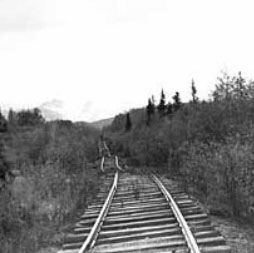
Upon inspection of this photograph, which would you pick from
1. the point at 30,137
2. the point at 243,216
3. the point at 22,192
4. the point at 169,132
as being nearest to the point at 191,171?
the point at 243,216

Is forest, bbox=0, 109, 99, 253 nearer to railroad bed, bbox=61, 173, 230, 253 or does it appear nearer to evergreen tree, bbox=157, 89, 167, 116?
railroad bed, bbox=61, 173, 230, 253

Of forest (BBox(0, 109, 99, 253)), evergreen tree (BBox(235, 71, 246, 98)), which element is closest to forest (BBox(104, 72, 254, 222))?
evergreen tree (BBox(235, 71, 246, 98))

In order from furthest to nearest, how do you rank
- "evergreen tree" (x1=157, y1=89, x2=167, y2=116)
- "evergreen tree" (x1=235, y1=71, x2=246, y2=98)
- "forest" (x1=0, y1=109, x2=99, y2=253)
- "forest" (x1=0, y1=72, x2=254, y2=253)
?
"evergreen tree" (x1=157, y1=89, x2=167, y2=116) < "evergreen tree" (x1=235, y1=71, x2=246, y2=98) < "forest" (x1=0, y1=72, x2=254, y2=253) < "forest" (x1=0, y1=109, x2=99, y2=253)

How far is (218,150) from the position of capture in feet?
33.6

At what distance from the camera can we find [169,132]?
20.0m

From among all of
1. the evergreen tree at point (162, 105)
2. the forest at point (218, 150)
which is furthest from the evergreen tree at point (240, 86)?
the evergreen tree at point (162, 105)

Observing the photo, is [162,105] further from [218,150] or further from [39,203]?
[39,203]

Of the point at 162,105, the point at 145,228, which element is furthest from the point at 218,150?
the point at 162,105

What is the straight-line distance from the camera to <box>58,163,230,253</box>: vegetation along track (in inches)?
217

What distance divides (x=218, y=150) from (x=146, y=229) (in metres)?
4.37

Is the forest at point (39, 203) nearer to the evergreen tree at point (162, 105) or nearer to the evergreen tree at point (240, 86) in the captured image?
the evergreen tree at point (240, 86)

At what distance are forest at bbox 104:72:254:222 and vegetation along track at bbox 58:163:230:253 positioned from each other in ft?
2.80

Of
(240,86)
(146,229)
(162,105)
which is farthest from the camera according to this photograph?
(162,105)

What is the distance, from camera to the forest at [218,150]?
805cm
